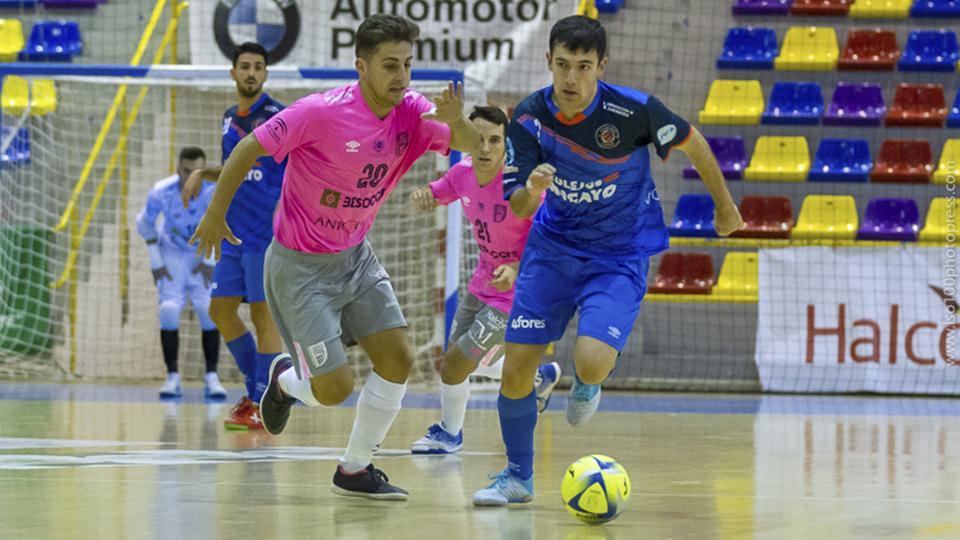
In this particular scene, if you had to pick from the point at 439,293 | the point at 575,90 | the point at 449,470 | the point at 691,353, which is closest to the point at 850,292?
the point at 691,353

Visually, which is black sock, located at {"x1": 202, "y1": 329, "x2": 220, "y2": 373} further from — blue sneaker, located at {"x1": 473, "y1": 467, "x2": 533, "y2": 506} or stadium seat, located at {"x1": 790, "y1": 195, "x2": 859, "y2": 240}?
blue sneaker, located at {"x1": 473, "y1": 467, "x2": 533, "y2": 506}

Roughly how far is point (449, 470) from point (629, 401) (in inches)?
233

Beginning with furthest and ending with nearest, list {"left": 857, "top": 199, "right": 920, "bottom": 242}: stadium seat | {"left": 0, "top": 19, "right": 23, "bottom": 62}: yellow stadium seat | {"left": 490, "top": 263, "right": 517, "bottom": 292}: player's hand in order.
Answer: {"left": 0, "top": 19, "right": 23, "bottom": 62}: yellow stadium seat → {"left": 857, "top": 199, "right": 920, "bottom": 242}: stadium seat → {"left": 490, "top": 263, "right": 517, "bottom": 292}: player's hand

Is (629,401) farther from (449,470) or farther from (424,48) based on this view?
(449,470)

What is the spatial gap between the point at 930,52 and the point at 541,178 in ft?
37.4

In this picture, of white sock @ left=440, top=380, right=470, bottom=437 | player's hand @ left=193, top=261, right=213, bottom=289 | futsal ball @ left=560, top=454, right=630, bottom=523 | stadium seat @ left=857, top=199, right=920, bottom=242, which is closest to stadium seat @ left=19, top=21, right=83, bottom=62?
player's hand @ left=193, top=261, right=213, bottom=289

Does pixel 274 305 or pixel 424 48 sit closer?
pixel 274 305

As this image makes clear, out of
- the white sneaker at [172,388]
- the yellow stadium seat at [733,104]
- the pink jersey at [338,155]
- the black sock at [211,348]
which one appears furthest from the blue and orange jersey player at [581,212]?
the yellow stadium seat at [733,104]

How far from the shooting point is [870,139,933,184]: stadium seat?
50.3 ft

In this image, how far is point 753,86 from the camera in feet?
52.2

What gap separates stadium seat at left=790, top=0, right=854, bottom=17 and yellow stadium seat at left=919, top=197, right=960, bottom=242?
2.51m

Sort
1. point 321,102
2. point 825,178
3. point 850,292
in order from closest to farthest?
point 321,102 → point 850,292 → point 825,178

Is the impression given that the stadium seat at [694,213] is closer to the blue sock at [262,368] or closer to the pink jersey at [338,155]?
the blue sock at [262,368]

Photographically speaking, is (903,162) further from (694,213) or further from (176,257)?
(176,257)
